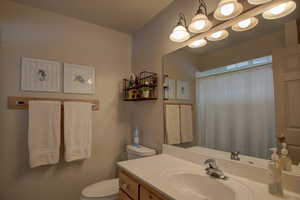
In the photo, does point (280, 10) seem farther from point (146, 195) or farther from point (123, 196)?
point (123, 196)

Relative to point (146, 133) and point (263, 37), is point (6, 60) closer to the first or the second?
point (146, 133)

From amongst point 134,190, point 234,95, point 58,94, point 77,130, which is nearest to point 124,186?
point 134,190

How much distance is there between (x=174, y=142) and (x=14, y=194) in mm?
1606

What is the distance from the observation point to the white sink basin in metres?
0.81

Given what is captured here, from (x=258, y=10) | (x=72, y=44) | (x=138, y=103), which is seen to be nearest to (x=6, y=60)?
(x=72, y=44)

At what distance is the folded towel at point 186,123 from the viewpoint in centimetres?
140

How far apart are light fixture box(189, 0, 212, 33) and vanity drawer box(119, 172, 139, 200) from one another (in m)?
1.25

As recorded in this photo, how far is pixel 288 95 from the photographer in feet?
2.81

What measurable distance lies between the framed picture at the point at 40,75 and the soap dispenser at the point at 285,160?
2.00 metres

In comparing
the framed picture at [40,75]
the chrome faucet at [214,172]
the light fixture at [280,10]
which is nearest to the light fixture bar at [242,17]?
the light fixture at [280,10]

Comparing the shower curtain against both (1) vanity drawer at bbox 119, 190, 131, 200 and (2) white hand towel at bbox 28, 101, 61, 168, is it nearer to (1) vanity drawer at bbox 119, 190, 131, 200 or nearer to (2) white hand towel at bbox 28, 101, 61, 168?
(1) vanity drawer at bbox 119, 190, 131, 200

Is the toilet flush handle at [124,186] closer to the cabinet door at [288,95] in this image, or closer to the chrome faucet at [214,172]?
the chrome faucet at [214,172]

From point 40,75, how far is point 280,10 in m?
2.08

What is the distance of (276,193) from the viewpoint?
752mm
